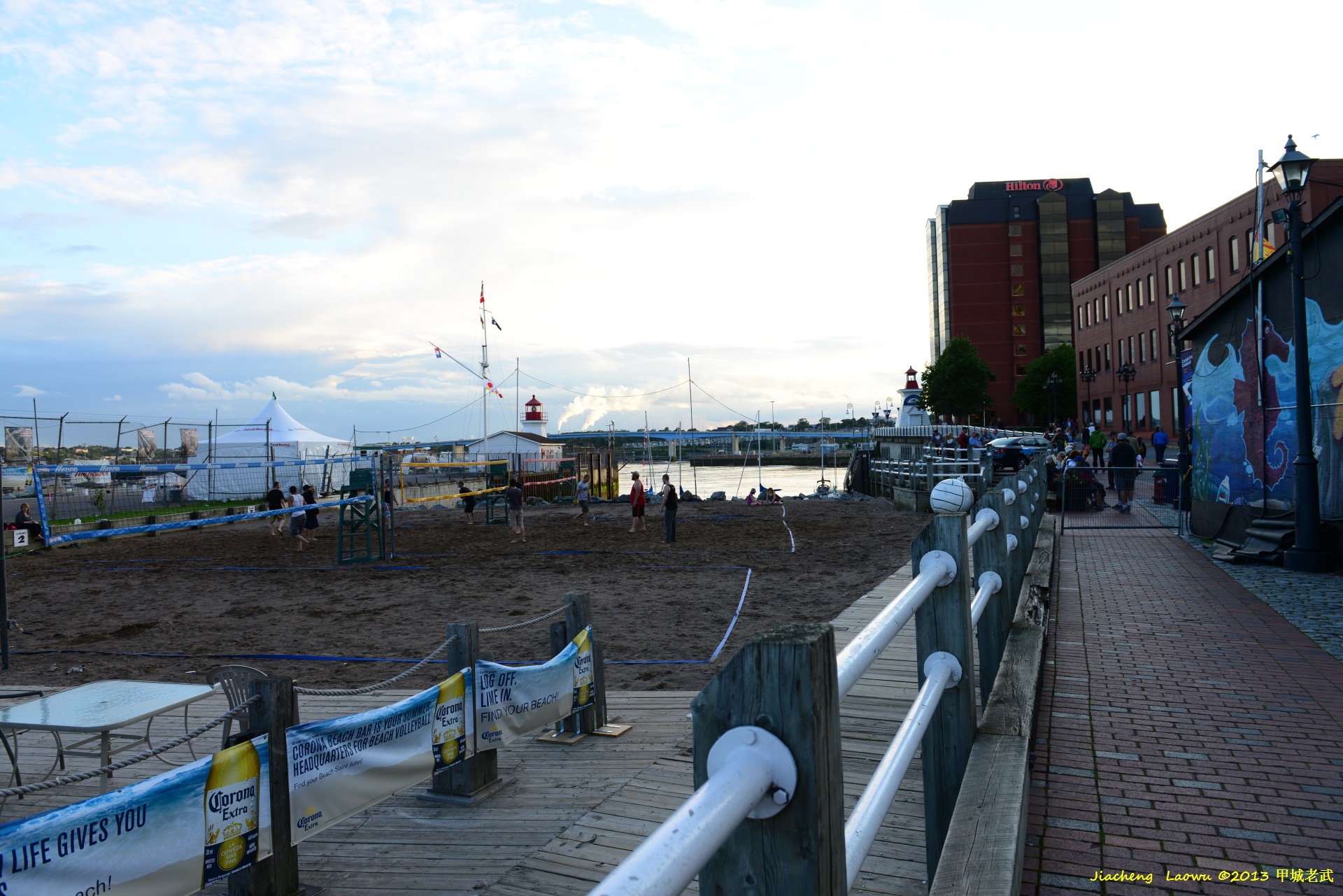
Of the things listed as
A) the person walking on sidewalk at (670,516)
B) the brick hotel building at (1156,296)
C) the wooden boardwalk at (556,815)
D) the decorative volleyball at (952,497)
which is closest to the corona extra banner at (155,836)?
the wooden boardwalk at (556,815)

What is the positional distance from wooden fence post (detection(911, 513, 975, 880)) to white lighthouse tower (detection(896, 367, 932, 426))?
69.6 meters

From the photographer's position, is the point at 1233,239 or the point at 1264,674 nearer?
the point at 1264,674

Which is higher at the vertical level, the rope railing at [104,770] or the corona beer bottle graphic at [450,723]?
the rope railing at [104,770]

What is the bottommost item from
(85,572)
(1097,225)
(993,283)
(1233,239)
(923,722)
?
(85,572)

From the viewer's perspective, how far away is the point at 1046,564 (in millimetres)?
9484

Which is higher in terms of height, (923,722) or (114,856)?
(923,722)

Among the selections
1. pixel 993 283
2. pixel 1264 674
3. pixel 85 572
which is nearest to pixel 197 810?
pixel 1264 674

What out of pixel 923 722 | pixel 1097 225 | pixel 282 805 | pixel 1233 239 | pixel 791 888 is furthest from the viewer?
pixel 1097 225

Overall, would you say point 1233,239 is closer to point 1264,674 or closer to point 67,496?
point 1264,674

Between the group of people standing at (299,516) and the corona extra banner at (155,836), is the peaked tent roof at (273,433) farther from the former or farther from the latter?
the corona extra banner at (155,836)

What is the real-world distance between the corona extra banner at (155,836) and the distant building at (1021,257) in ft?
354

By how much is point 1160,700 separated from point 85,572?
874 inches

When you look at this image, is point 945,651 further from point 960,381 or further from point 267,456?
point 960,381

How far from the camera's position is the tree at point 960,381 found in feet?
301
